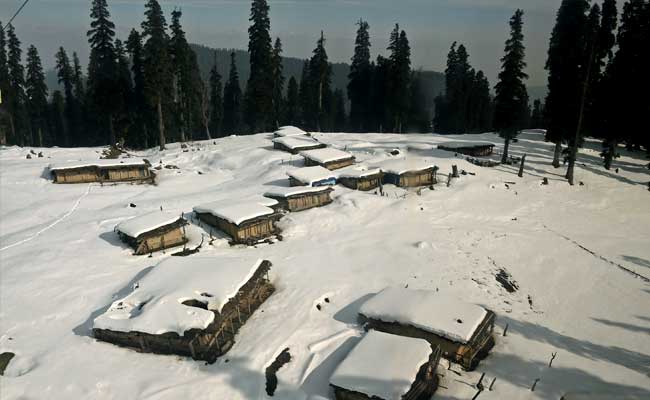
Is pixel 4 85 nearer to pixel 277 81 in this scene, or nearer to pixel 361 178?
pixel 277 81

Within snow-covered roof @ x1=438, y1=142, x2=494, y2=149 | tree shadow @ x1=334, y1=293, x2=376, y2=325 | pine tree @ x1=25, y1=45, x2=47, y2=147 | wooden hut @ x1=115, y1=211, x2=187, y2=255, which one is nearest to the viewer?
tree shadow @ x1=334, y1=293, x2=376, y2=325

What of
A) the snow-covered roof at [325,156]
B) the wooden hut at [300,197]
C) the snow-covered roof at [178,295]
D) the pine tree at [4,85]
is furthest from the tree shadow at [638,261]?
the pine tree at [4,85]

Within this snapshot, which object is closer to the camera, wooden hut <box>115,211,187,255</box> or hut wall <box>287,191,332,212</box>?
wooden hut <box>115,211,187,255</box>

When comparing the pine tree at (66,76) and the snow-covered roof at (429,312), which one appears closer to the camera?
the snow-covered roof at (429,312)

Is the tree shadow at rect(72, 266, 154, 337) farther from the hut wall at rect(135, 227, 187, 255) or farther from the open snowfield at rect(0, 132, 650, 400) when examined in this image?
the hut wall at rect(135, 227, 187, 255)

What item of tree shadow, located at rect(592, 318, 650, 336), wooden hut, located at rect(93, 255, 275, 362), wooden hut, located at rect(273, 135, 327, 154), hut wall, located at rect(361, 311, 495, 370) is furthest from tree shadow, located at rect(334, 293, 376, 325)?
wooden hut, located at rect(273, 135, 327, 154)

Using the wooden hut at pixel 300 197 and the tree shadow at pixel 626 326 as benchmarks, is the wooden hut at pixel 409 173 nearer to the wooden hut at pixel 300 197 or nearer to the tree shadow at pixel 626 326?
the wooden hut at pixel 300 197
